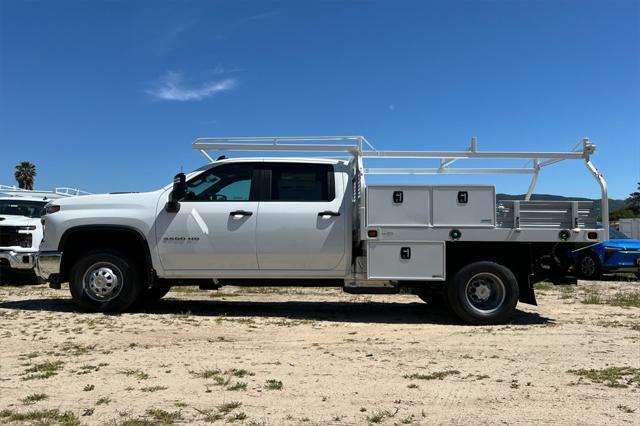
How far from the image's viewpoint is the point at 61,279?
737cm

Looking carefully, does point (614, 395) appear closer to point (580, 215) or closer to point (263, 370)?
point (263, 370)

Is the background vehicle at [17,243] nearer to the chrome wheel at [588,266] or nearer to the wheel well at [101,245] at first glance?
the wheel well at [101,245]

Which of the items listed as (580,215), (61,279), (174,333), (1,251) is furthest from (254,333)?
(1,251)

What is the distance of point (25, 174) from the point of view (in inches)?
2459

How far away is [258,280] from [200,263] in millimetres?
799

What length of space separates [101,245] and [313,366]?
4.01 metres

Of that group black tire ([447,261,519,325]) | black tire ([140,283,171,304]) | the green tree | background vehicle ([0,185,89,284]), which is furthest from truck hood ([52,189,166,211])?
the green tree

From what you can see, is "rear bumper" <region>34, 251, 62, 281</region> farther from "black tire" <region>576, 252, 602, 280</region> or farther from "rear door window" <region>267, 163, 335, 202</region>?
"black tire" <region>576, 252, 602, 280</region>

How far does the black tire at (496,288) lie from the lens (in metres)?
6.93

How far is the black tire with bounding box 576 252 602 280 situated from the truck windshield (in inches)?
508

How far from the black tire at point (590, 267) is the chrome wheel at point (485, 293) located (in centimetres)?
765

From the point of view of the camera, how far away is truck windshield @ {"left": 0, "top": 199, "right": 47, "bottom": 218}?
12031 mm

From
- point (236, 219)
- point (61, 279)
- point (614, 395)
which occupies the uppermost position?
point (236, 219)

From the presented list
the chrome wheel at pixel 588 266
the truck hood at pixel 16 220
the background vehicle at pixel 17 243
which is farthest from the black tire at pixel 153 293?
the chrome wheel at pixel 588 266
